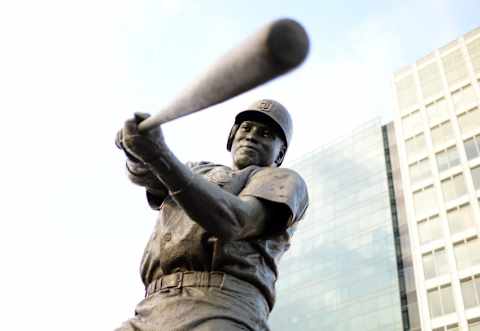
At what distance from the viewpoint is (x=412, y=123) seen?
51.0 metres

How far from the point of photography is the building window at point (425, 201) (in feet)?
147

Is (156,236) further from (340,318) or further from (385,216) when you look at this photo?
(385,216)

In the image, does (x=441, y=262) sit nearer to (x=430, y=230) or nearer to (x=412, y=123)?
(x=430, y=230)

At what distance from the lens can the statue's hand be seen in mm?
2420

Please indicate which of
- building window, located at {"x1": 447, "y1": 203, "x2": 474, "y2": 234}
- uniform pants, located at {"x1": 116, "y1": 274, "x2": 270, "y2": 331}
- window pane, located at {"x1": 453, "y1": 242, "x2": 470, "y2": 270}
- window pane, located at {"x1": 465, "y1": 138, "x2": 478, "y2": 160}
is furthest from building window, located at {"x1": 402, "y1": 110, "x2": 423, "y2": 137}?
uniform pants, located at {"x1": 116, "y1": 274, "x2": 270, "y2": 331}

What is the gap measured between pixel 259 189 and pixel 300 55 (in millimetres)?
1443

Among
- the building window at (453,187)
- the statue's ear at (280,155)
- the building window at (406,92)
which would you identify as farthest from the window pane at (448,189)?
the statue's ear at (280,155)

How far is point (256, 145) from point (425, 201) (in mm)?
44135

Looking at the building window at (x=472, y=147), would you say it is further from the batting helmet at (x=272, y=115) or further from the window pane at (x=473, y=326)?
the batting helmet at (x=272, y=115)

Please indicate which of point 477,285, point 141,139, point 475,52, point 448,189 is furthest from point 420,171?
point 141,139

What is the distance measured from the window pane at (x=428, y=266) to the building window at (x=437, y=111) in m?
11.7

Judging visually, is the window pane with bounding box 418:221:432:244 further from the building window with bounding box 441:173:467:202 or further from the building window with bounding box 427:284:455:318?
the building window with bounding box 427:284:455:318

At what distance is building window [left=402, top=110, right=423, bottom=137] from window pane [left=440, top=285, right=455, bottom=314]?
14.4 meters

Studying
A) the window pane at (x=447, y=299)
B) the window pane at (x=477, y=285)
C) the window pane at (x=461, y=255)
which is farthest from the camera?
the window pane at (x=461, y=255)
